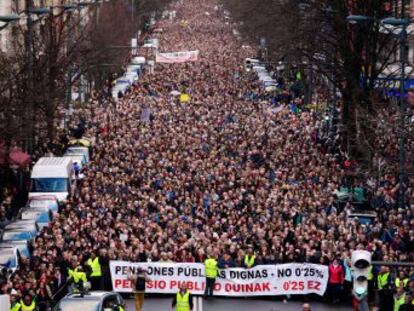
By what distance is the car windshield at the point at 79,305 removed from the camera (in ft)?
91.6

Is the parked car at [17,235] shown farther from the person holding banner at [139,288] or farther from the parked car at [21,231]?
the person holding banner at [139,288]

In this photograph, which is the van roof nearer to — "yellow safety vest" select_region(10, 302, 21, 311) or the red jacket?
the red jacket

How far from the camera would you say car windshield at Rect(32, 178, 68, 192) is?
4862 cm

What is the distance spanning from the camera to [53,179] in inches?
1918

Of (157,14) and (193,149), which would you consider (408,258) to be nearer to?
(193,149)

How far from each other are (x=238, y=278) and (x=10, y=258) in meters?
5.32

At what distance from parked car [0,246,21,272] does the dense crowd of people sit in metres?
0.38

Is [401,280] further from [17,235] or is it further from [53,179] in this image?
[53,179]

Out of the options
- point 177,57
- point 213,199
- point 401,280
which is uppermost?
point 401,280

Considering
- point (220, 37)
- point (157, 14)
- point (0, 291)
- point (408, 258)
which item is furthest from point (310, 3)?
point (157, 14)

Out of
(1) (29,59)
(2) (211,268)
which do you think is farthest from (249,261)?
(1) (29,59)

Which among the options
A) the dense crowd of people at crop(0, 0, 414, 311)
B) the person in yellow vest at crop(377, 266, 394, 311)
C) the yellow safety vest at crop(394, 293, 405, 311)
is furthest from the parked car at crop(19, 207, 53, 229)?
the yellow safety vest at crop(394, 293, 405, 311)

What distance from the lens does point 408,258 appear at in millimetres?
35031

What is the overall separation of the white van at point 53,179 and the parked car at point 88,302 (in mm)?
19270
